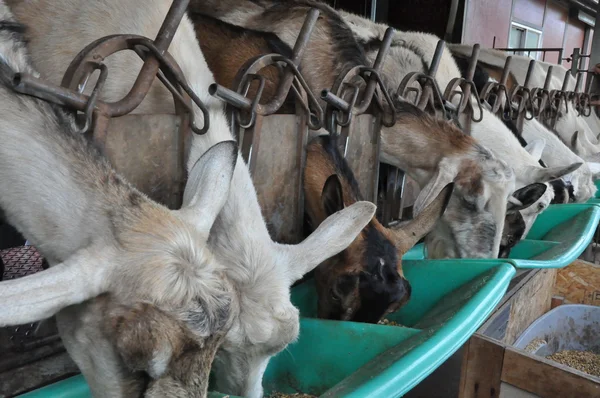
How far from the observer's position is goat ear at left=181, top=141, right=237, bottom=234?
163 centimetres

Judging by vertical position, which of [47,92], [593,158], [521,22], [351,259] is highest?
[521,22]

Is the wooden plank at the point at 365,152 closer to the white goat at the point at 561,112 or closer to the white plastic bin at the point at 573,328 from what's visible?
the white plastic bin at the point at 573,328

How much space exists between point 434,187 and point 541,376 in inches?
50.7

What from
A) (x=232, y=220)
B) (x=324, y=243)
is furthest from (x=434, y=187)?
(x=232, y=220)

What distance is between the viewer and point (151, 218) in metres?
1.52

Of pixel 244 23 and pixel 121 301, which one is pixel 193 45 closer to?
pixel 244 23

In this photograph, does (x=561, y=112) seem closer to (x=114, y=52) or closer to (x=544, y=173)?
(x=544, y=173)

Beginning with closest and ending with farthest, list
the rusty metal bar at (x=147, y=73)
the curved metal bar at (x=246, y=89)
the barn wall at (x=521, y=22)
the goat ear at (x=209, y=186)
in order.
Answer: the goat ear at (x=209, y=186) < the rusty metal bar at (x=147, y=73) < the curved metal bar at (x=246, y=89) < the barn wall at (x=521, y=22)

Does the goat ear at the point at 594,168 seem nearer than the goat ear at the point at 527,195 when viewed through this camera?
No

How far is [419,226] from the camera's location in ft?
9.21

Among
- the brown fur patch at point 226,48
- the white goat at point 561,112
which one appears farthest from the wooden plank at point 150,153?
the white goat at point 561,112

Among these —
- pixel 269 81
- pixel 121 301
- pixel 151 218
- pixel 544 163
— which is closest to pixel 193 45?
pixel 269 81

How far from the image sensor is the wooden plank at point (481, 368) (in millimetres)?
2699

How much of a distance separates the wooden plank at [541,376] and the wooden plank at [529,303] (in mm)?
648
